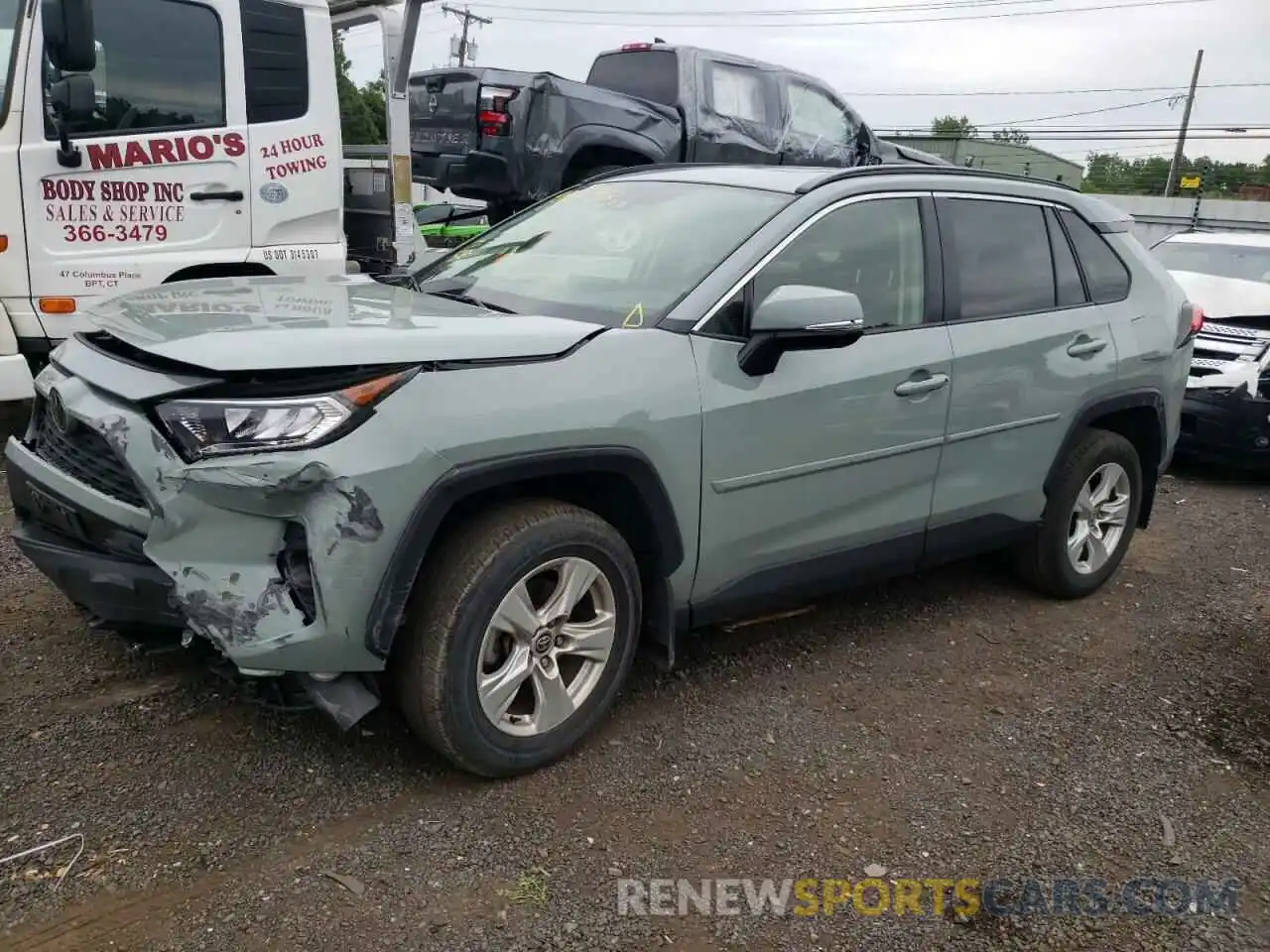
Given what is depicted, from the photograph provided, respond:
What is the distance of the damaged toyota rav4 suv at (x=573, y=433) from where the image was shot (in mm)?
2521

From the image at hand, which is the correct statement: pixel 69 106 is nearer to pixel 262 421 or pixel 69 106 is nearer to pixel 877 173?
pixel 262 421

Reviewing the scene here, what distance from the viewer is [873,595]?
4535 millimetres

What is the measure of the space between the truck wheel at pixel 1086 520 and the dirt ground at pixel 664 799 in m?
0.48

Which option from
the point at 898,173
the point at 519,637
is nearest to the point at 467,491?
the point at 519,637

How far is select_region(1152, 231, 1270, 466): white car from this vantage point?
684 cm

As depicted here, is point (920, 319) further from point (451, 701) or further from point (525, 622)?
point (451, 701)

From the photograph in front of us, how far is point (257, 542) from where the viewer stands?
2.51 meters

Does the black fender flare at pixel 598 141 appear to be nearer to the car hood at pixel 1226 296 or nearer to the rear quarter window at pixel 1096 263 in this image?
the car hood at pixel 1226 296

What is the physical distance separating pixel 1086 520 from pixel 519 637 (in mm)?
2873

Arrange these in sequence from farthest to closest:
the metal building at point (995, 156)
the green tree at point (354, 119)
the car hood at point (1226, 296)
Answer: the metal building at point (995, 156) → the green tree at point (354, 119) → the car hood at point (1226, 296)

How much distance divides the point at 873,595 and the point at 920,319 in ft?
4.47

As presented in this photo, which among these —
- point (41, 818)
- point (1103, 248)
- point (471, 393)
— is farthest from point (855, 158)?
point (41, 818)

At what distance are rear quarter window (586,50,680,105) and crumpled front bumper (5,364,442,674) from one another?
7.54 metres

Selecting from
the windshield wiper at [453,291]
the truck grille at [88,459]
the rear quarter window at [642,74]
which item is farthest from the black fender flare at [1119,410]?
the rear quarter window at [642,74]
